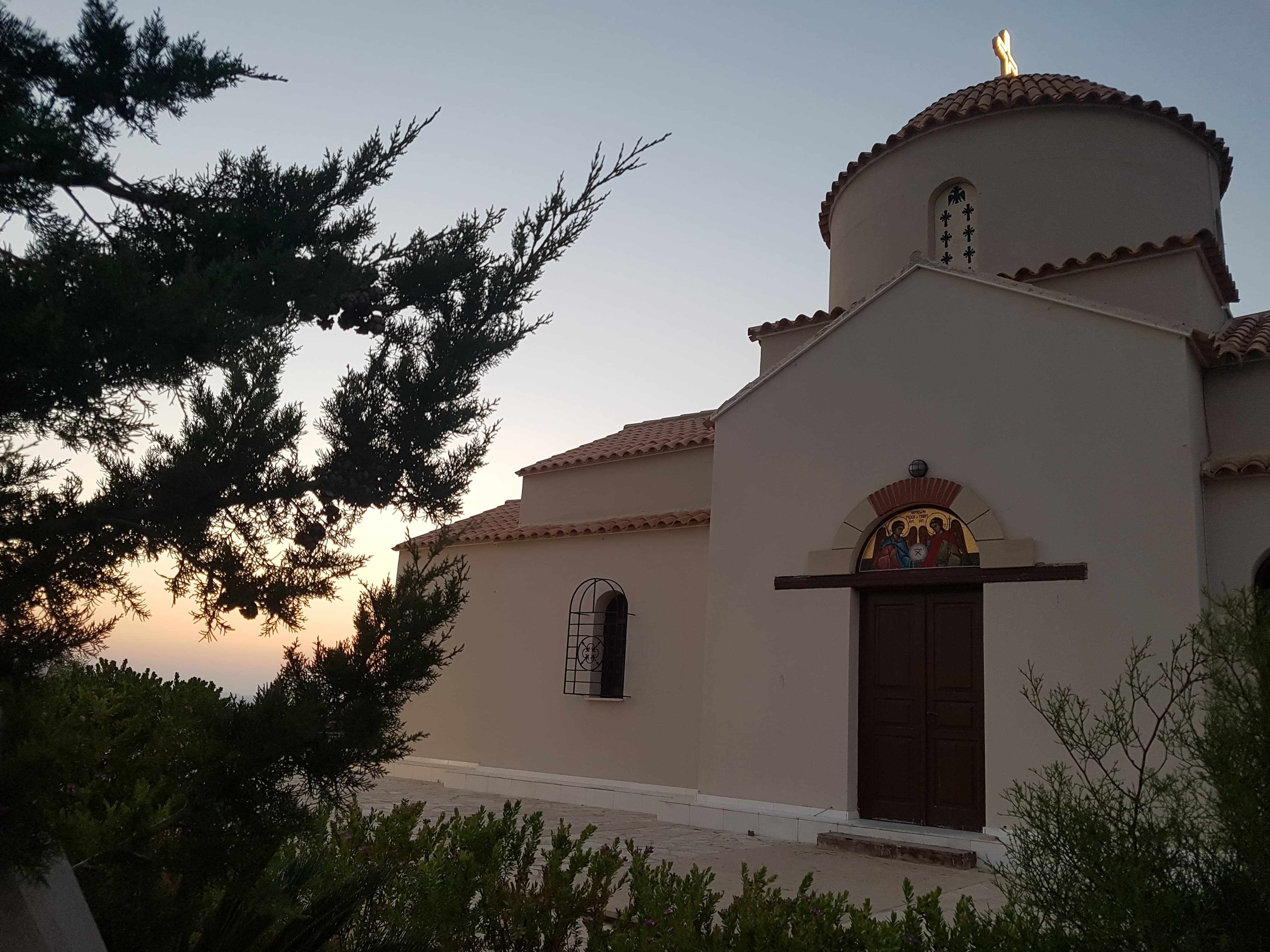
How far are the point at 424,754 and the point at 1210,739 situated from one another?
12.2 m

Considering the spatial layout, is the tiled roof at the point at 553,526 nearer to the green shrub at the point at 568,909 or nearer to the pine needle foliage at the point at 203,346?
the green shrub at the point at 568,909

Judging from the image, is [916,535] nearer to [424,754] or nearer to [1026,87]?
[1026,87]

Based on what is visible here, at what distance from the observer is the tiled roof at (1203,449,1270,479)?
7.66m

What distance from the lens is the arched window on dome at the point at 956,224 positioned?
11.9 metres

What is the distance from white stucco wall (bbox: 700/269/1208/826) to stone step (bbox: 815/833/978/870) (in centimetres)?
46

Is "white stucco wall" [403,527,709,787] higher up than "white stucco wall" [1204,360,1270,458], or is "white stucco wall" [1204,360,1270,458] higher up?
"white stucco wall" [1204,360,1270,458]

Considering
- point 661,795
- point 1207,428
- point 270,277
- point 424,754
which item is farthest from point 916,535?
point 424,754

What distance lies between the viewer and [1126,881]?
3.26 meters

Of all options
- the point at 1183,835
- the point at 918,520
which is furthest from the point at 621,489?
the point at 1183,835

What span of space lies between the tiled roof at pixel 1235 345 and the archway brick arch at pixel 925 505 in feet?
7.55

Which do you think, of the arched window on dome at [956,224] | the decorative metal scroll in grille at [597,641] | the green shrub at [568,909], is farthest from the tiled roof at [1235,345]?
the decorative metal scroll in grille at [597,641]

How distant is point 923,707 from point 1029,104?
309 inches

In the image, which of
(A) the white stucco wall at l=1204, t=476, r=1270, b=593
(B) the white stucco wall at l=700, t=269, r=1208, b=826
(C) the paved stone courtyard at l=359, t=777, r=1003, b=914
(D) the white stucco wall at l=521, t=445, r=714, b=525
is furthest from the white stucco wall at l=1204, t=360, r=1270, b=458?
(D) the white stucco wall at l=521, t=445, r=714, b=525

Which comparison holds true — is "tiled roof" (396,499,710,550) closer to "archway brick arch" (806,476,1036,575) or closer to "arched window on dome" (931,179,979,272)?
"archway brick arch" (806,476,1036,575)
